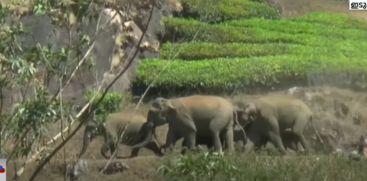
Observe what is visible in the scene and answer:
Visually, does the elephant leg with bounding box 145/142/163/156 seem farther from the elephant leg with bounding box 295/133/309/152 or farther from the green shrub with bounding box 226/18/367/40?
the green shrub with bounding box 226/18/367/40

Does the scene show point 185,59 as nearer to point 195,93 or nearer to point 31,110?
point 195,93

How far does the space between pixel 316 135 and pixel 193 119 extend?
73.3 inches

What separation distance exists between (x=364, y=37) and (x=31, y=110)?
34.7 feet

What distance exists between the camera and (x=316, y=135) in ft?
49.0

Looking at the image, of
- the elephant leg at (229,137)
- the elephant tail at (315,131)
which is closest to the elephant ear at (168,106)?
the elephant leg at (229,137)

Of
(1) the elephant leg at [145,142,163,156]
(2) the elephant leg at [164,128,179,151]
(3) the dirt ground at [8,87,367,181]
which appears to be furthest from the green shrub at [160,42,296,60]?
(1) the elephant leg at [145,142,163,156]

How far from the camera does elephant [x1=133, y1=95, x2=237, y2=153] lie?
46.1ft

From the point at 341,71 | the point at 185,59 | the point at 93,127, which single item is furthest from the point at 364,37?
the point at 93,127

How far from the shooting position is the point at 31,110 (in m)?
8.29

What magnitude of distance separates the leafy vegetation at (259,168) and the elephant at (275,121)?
1.74 meters

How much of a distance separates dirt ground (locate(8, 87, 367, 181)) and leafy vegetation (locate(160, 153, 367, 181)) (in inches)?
28.8

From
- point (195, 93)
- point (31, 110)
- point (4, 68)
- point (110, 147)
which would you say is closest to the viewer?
point (31, 110)

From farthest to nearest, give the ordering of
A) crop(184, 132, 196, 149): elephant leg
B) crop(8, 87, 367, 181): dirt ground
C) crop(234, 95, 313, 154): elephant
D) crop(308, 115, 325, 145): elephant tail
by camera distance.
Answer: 1. crop(308, 115, 325, 145): elephant tail
2. crop(234, 95, 313, 154): elephant
3. crop(184, 132, 196, 149): elephant leg
4. crop(8, 87, 367, 181): dirt ground

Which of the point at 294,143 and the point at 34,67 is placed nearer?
the point at 34,67
